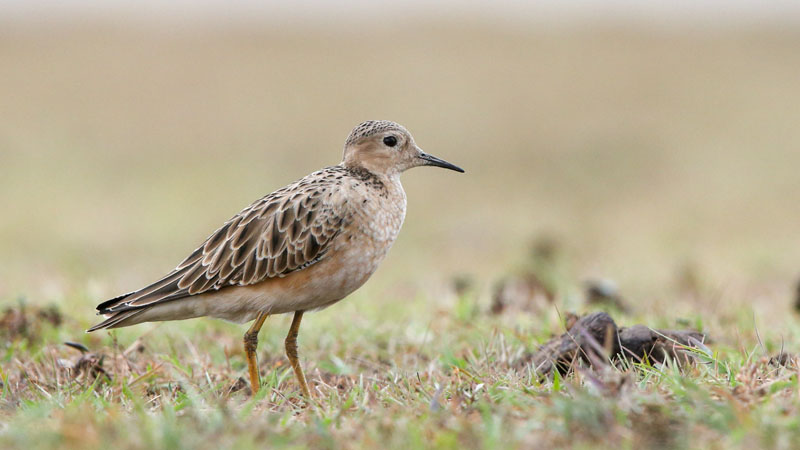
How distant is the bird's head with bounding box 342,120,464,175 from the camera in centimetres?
626

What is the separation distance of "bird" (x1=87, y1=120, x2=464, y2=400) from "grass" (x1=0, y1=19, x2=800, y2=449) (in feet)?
1.37

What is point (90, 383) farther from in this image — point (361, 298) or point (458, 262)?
point (458, 262)

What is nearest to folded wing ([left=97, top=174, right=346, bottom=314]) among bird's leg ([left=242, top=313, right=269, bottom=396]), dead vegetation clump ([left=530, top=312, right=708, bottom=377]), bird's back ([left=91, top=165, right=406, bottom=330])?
bird's back ([left=91, top=165, right=406, bottom=330])

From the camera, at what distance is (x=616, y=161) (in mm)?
21312

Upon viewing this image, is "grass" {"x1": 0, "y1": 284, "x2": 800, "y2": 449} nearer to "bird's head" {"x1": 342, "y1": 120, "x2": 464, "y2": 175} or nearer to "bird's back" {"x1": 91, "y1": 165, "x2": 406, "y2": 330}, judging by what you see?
"bird's back" {"x1": 91, "y1": 165, "x2": 406, "y2": 330}

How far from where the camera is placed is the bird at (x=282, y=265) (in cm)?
555

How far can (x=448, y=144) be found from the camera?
2241 centimetres

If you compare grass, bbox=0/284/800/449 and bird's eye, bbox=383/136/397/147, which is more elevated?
bird's eye, bbox=383/136/397/147

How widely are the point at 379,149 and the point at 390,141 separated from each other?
0.40 ft

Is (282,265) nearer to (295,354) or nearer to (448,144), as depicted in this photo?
(295,354)

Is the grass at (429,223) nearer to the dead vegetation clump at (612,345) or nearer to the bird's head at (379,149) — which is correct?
the dead vegetation clump at (612,345)

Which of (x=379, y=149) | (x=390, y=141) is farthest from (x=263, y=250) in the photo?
(x=390, y=141)

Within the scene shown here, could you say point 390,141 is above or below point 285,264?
above

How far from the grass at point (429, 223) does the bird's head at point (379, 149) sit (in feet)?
4.40
